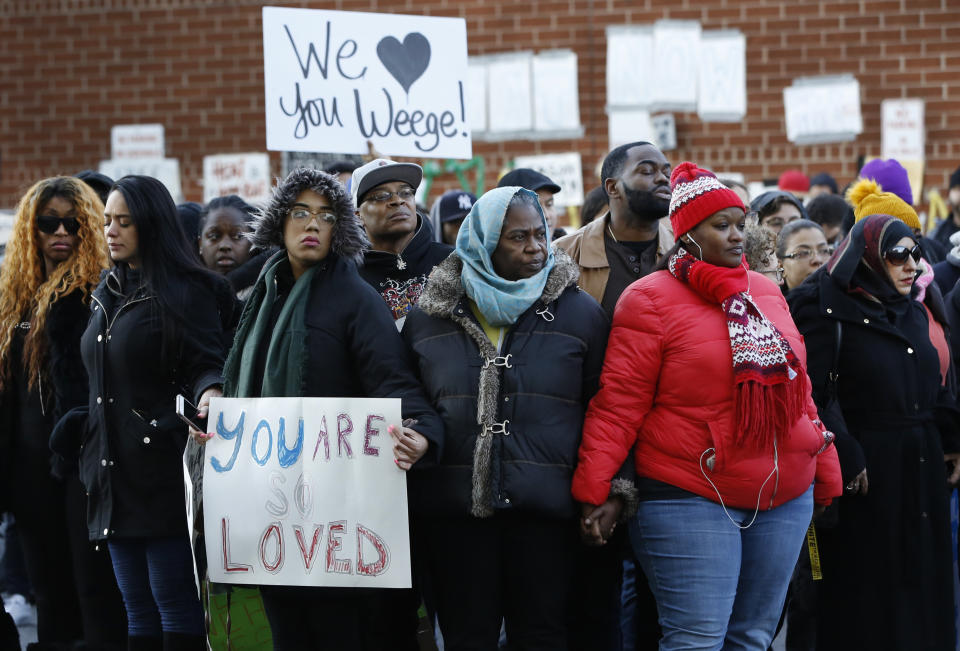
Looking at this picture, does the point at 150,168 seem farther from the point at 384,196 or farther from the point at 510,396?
the point at 510,396

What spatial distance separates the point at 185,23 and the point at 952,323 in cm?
858

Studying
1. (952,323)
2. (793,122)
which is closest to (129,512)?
(952,323)

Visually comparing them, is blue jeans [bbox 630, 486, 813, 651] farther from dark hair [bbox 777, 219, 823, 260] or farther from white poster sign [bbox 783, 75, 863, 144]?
white poster sign [bbox 783, 75, 863, 144]

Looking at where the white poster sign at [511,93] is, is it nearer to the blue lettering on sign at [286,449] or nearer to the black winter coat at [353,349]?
the black winter coat at [353,349]

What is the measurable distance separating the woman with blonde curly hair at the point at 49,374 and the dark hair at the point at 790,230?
Answer: 3.03 meters

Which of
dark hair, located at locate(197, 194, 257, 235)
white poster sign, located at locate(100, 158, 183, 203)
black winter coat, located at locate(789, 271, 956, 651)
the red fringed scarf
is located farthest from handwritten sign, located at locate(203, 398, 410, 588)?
white poster sign, located at locate(100, 158, 183, 203)

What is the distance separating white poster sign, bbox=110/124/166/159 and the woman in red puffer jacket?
863 centimetres

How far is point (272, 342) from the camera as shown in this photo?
3.70 m

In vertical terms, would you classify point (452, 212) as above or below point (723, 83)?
below

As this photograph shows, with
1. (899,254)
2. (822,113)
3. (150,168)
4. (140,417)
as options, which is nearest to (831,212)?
(899,254)

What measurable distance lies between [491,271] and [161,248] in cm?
127

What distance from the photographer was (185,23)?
11.7m

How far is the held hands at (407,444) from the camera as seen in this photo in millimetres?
3553

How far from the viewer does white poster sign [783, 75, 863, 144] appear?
9758mm
